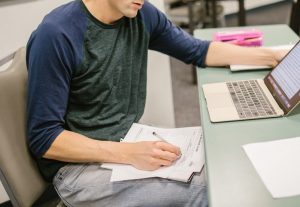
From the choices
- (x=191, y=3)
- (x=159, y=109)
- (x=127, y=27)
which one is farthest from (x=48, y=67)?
(x=191, y=3)

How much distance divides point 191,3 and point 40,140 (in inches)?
78.3

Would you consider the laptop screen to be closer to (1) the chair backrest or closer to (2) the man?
(2) the man

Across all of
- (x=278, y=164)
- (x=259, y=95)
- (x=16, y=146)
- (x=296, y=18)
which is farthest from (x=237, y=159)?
(x=296, y=18)

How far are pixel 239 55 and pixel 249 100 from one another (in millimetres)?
310

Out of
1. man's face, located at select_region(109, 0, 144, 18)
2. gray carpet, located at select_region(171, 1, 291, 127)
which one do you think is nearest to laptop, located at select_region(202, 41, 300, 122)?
man's face, located at select_region(109, 0, 144, 18)

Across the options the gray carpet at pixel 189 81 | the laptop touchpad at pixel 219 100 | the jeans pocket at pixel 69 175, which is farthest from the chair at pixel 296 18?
the jeans pocket at pixel 69 175

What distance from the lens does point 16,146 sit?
0.97m

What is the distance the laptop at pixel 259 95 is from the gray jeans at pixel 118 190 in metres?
0.20

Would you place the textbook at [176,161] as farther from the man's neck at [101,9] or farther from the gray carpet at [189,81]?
the gray carpet at [189,81]

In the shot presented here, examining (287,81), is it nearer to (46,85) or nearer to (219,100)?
(219,100)

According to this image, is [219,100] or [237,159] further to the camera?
[219,100]

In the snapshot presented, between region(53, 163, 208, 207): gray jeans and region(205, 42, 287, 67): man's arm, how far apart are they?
51cm

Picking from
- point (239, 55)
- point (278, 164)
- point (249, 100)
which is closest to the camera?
point (278, 164)

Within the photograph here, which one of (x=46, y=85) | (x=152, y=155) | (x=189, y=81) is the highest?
(x=46, y=85)
